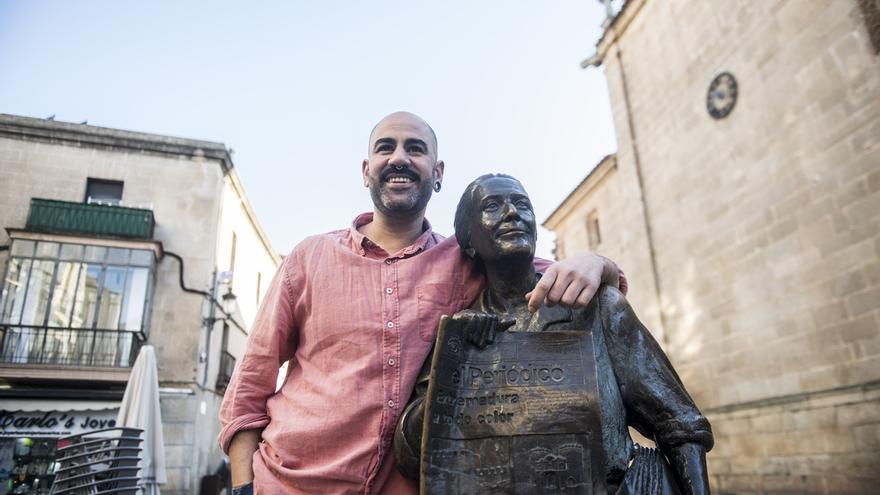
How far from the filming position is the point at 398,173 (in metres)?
2.05

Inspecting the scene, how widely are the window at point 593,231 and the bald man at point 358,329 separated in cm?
1537

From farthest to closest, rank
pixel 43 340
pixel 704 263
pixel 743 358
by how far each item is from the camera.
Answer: pixel 43 340
pixel 704 263
pixel 743 358

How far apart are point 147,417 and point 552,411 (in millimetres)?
6981

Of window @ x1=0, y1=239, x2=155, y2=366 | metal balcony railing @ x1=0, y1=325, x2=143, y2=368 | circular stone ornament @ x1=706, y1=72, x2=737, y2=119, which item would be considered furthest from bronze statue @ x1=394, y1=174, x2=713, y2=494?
window @ x1=0, y1=239, x2=155, y2=366

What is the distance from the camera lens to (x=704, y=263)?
10148 mm

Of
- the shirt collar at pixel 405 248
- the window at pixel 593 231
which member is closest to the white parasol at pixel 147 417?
the shirt collar at pixel 405 248

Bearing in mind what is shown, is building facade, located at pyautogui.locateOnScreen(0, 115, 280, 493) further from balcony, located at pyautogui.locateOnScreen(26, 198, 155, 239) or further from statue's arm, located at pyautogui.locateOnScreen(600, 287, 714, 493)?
statue's arm, located at pyautogui.locateOnScreen(600, 287, 714, 493)

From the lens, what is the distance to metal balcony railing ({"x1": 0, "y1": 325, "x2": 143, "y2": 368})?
1286 cm

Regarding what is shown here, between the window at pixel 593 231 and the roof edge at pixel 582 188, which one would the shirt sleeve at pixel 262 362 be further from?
the window at pixel 593 231

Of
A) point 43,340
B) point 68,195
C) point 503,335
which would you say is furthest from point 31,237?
point 503,335

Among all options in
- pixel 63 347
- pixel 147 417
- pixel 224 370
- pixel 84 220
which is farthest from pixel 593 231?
pixel 63 347

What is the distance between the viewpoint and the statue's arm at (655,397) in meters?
1.64

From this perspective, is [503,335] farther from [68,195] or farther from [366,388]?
[68,195]

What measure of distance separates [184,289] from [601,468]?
15.1 meters
